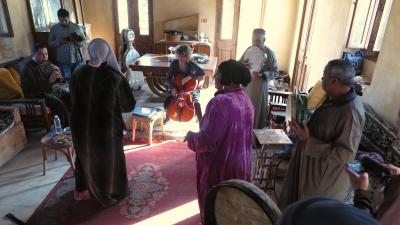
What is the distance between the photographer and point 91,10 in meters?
7.78

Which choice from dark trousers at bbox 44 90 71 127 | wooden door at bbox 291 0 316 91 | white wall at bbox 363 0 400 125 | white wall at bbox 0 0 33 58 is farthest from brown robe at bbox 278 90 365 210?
white wall at bbox 0 0 33 58

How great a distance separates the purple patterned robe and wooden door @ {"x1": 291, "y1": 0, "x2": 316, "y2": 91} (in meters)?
3.86

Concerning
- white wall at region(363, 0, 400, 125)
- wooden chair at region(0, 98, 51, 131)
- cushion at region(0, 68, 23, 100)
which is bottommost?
wooden chair at region(0, 98, 51, 131)

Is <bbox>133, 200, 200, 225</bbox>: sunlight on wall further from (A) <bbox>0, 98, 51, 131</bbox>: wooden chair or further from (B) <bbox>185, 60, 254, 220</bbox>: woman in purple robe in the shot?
(A) <bbox>0, 98, 51, 131</bbox>: wooden chair

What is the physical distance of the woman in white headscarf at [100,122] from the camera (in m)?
2.33

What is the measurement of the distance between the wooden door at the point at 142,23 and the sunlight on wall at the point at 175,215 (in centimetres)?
591

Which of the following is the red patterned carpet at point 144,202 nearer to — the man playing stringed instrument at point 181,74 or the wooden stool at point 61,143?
the wooden stool at point 61,143

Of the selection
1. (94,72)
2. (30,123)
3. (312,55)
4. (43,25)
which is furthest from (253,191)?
(43,25)

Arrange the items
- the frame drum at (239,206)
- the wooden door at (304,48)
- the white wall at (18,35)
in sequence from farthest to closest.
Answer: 1. the wooden door at (304,48)
2. the white wall at (18,35)
3. the frame drum at (239,206)

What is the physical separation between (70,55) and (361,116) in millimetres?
4945

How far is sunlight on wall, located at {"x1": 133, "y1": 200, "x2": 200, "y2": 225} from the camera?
104 inches

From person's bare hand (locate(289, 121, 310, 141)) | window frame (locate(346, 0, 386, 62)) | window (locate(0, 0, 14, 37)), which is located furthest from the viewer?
window (locate(0, 0, 14, 37))

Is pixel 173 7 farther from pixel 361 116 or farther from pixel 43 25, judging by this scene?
pixel 361 116

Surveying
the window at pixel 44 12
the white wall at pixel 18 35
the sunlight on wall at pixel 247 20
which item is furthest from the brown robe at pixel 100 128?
the sunlight on wall at pixel 247 20
